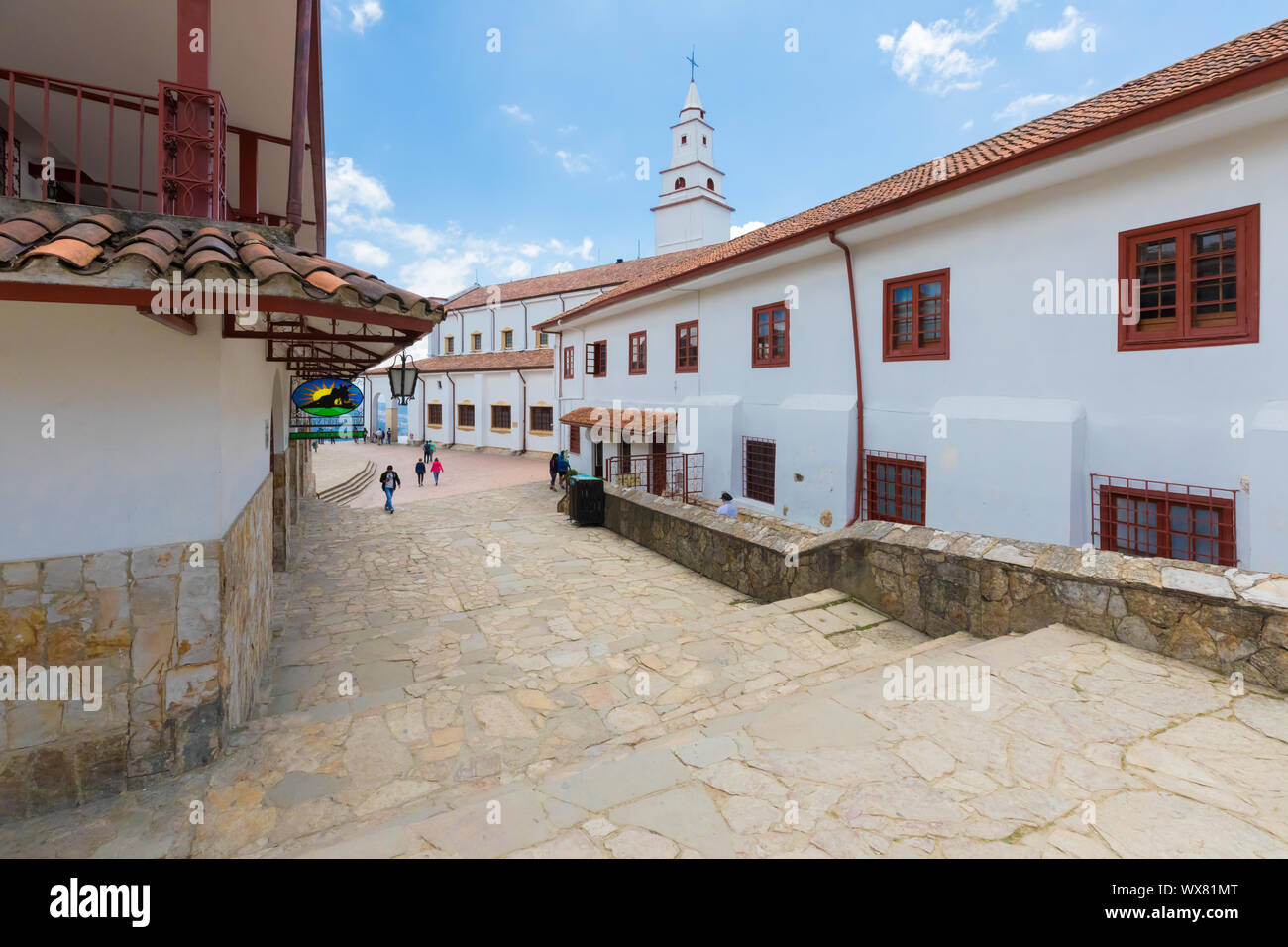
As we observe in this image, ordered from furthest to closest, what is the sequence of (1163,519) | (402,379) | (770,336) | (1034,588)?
(770,336)
(402,379)
(1163,519)
(1034,588)

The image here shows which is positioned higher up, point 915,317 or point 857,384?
point 915,317

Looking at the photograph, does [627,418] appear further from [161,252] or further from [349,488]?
[161,252]

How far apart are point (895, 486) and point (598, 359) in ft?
40.9

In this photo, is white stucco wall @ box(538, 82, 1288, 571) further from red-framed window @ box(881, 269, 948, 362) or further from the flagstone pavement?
the flagstone pavement

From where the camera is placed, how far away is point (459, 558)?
11.1 m

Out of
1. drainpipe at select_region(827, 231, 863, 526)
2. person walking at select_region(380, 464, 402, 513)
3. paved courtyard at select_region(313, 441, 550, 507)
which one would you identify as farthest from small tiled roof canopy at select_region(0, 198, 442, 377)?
paved courtyard at select_region(313, 441, 550, 507)

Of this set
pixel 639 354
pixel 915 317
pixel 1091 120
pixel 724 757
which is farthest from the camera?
pixel 639 354

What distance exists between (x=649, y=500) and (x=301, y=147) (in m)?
8.63

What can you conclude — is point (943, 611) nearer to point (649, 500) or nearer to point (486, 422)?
point (649, 500)

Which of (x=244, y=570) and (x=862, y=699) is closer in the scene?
(x=862, y=699)

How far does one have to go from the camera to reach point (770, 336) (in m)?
12.6

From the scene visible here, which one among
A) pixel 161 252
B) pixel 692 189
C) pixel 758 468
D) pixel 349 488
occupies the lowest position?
pixel 349 488

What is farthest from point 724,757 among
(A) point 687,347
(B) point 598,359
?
(B) point 598,359
